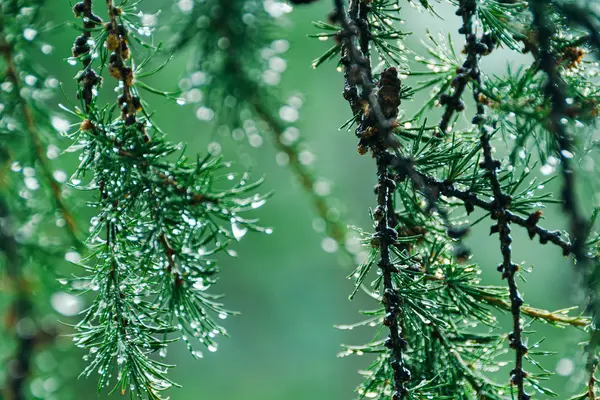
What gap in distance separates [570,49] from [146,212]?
35cm

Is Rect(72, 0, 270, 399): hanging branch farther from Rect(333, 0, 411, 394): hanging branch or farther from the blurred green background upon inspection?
the blurred green background

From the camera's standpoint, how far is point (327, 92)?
306 centimetres

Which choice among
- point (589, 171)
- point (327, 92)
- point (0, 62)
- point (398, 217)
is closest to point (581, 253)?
point (589, 171)

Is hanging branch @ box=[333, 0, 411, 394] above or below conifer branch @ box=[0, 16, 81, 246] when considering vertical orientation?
above

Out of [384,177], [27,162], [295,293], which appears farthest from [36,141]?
[295,293]

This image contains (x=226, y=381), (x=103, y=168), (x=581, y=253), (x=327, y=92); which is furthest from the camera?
(x=226, y=381)

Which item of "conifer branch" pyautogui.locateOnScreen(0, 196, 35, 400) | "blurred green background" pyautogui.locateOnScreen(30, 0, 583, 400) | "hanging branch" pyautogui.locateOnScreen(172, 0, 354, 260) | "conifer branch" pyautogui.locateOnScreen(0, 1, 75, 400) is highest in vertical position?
"blurred green background" pyautogui.locateOnScreen(30, 0, 583, 400)

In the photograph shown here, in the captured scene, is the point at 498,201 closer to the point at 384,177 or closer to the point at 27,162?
the point at 384,177

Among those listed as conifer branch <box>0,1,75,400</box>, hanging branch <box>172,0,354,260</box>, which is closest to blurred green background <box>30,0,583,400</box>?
hanging branch <box>172,0,354,260</box>

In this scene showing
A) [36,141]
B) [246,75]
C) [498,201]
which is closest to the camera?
[498,201]

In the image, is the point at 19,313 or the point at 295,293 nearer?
the point at 19,313

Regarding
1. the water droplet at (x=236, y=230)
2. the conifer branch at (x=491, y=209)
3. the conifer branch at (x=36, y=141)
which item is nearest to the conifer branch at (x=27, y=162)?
the conifer branch at (x=36, y=141)

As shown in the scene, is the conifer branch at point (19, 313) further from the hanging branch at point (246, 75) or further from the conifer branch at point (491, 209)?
the hanging branch at point (246, 75)

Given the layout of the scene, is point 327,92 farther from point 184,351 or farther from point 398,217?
point 398,217
